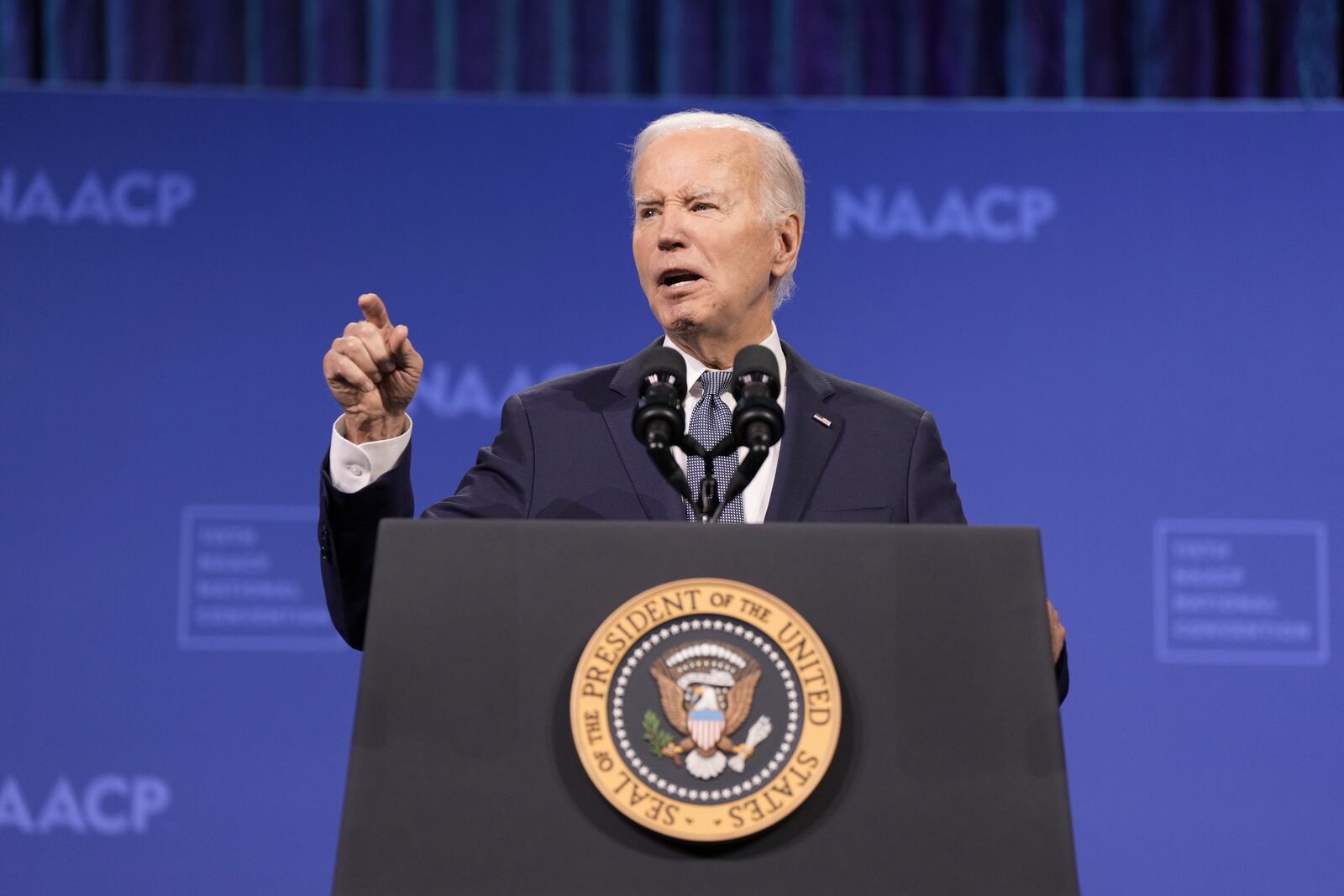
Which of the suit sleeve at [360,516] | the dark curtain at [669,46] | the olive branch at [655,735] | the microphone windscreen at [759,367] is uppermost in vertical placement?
the dark curtain at [669,46]

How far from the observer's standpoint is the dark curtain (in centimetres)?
377

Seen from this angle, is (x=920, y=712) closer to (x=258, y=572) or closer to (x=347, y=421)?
(x=347, y=421)

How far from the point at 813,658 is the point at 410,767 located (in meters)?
0.34

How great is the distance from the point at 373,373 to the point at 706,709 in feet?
2.11

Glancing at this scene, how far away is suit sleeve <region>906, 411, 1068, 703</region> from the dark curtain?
6.49 ft

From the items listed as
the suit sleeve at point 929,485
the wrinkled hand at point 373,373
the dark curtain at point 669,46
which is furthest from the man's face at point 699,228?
the dark curtain at point 669,46

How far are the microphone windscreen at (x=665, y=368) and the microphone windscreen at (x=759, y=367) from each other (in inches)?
2.1

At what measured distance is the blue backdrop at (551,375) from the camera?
3299mm

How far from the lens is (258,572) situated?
3334 millimetres

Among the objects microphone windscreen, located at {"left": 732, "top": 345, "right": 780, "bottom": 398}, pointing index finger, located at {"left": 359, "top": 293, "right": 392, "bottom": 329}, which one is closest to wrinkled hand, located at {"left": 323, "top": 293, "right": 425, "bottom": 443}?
pointing index finger, located at {"left": 359, "top": 293, "right": 392, "bottom": 329}

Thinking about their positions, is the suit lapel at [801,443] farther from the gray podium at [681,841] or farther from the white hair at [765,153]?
the gray podium at [681,841]

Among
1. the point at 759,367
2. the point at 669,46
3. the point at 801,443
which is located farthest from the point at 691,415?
the point at 669,46

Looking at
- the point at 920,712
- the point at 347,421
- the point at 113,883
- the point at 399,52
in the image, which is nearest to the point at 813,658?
the point at 920,712

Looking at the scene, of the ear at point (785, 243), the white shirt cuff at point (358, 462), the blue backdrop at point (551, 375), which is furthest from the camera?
the blue backdrop at point (551, 375)
